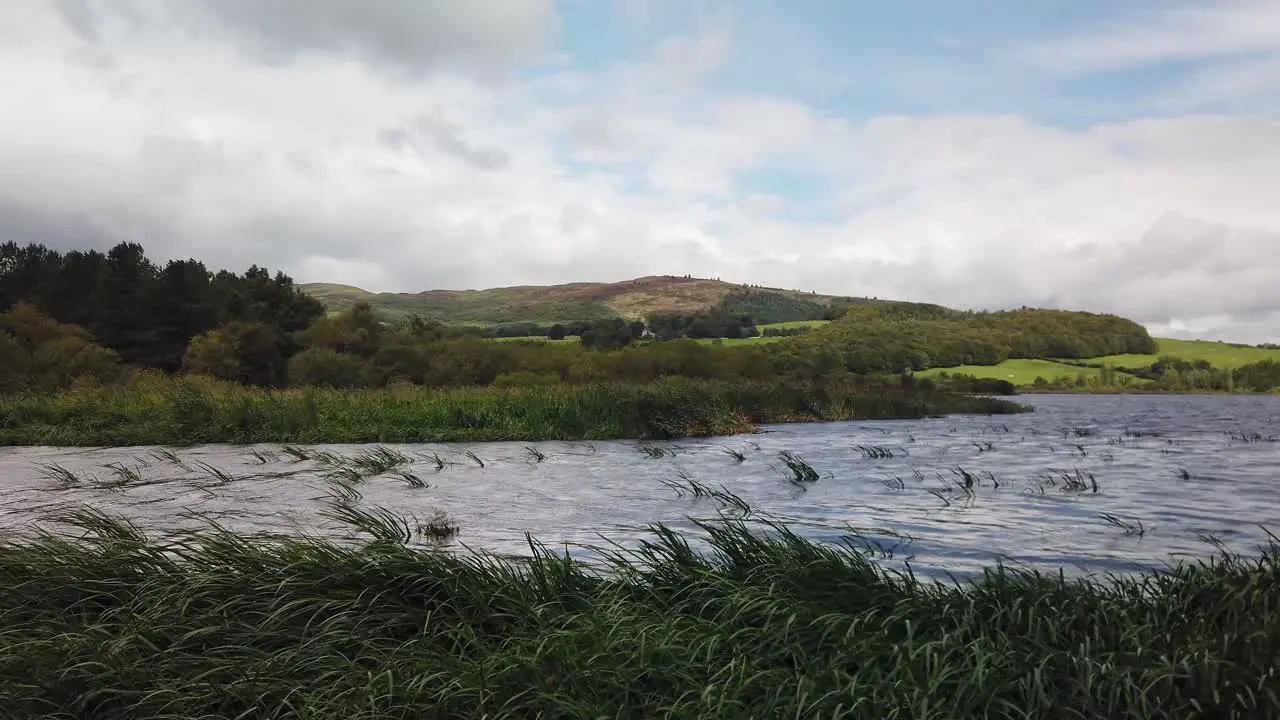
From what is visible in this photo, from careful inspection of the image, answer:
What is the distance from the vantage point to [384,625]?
5895mm

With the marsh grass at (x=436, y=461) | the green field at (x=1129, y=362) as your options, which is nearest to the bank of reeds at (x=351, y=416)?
the marsh grass at (x=436, y=461)

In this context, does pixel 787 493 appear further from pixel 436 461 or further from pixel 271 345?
pixel 271 345

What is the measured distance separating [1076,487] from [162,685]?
53.9 feet

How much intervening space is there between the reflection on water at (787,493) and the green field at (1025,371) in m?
64.0

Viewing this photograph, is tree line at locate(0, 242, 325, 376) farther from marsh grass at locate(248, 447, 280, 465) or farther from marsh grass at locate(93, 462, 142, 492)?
marsh grass at locate(93, 462, 142, 492)

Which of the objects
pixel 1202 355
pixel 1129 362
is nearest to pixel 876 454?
pixel 1129 362

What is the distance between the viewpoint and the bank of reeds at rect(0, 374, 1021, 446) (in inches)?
1151

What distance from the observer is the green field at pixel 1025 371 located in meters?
90.7

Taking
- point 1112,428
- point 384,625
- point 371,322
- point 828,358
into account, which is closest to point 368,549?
point 384,625

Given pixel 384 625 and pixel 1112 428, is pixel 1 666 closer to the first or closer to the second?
pixel 384 625

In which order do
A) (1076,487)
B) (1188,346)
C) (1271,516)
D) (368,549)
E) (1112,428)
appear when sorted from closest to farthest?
(368,549)
(1271,516)
(1076,487)
(1112,428)
(1188,346)

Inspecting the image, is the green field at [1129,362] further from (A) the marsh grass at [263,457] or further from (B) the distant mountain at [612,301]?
(A) the marsh grass at [263,457]

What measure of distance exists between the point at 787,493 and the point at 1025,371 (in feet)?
293

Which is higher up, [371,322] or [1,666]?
[371,322]
